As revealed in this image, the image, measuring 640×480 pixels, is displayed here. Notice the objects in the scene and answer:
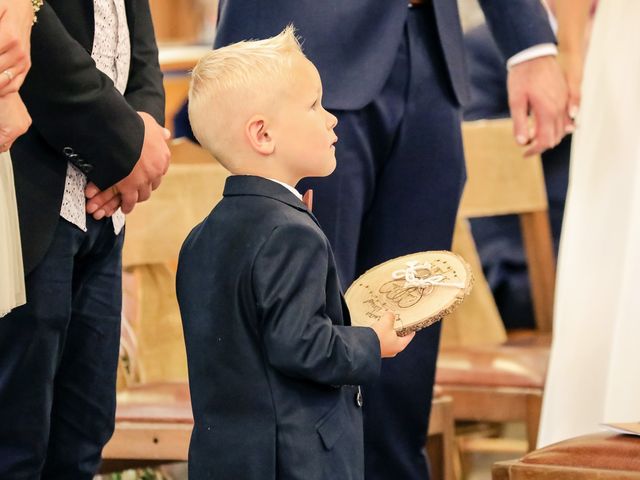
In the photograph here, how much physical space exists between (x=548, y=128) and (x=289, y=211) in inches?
32.1

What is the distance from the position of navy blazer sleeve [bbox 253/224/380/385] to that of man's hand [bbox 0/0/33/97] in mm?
350

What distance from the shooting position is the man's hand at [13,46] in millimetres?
1425

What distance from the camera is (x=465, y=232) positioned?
326 centimetres

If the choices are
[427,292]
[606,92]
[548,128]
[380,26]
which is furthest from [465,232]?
[427,292]

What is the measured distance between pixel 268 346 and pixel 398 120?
0.62 metres

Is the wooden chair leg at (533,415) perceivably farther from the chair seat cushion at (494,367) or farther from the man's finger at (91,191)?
the man's finger at (91,191)

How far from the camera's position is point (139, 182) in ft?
5.67

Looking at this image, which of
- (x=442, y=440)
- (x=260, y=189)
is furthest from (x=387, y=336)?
(x=442, y=440)

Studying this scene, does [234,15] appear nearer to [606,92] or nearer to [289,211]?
[289,211]

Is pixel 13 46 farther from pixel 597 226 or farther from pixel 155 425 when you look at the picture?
pixel 597 226

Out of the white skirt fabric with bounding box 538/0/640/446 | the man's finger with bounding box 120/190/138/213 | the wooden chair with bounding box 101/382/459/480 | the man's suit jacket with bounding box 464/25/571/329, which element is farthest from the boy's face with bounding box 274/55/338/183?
the man's suit jacket with bounding box 464/25/571/329

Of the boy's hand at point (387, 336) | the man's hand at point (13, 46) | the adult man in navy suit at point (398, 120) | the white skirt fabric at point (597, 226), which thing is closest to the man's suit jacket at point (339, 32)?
the adult man in navy suit at point (398, 120)

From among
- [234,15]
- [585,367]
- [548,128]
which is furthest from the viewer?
[585,367]

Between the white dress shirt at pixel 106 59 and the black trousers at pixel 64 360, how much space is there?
0.02 meters
